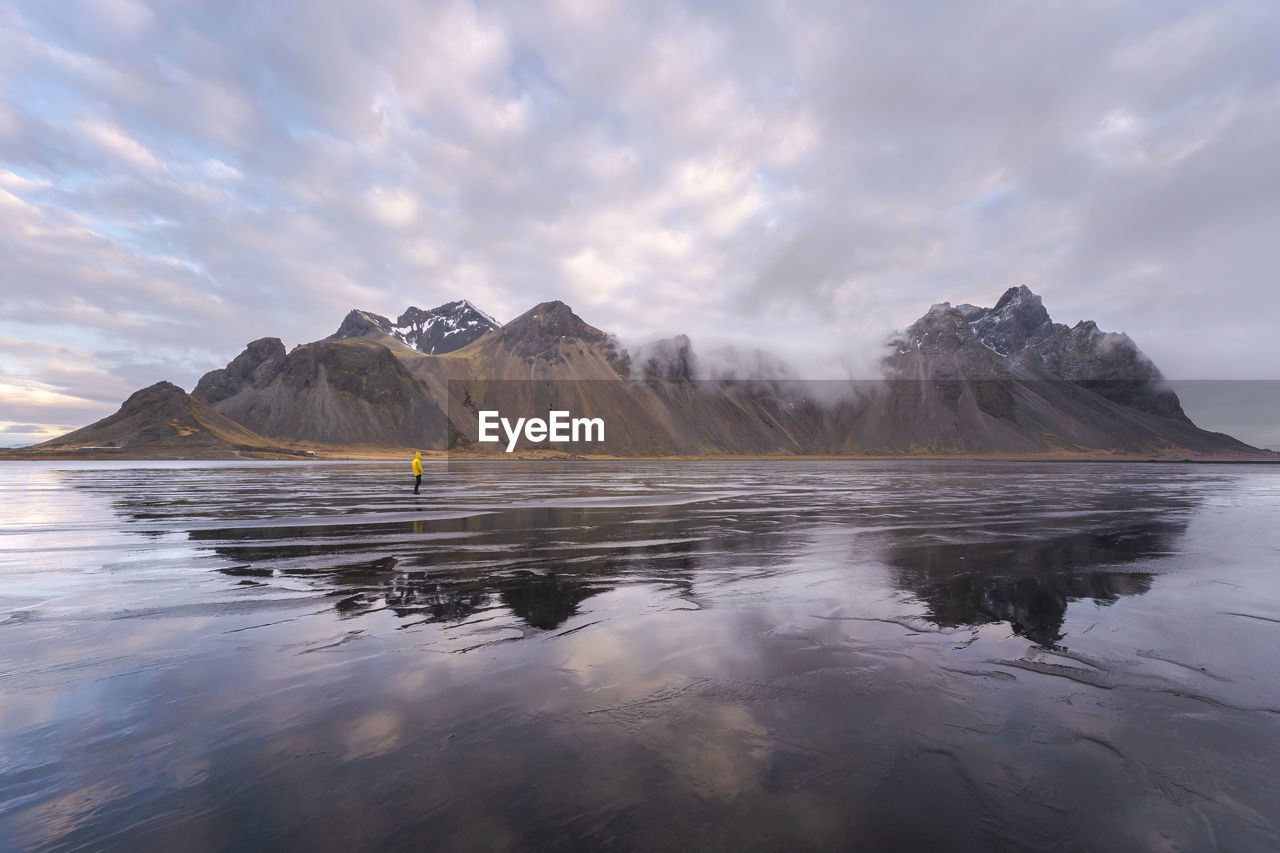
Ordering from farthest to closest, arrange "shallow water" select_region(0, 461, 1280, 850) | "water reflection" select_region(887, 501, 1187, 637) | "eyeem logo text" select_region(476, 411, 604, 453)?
1. "eyeem logo text" select_region(476, 411, 604, 453)
2. "water reflection" select_region(887, 501, 1187, 637)
3. "shallow water" select_region(0, 461, 1280, 850)

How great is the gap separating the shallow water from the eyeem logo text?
174061 millimetres

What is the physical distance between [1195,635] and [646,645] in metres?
8.14

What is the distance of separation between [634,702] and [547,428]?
18838cm

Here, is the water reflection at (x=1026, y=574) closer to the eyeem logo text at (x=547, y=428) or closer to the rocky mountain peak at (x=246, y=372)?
the eyeem logo text at (x=547, y=428)

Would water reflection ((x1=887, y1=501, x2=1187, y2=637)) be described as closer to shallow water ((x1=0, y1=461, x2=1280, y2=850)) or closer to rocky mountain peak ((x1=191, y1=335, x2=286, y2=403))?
shallow water ((x1=0, y1=461, x2=1280, y2=850))

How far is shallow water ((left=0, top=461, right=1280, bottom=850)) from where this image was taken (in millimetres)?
3811

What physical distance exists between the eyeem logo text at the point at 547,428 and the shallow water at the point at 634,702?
Result: 17406cm

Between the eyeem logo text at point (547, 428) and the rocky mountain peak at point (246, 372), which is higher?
the rocky mountain peak at point (246, 372)

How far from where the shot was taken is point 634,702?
5.74m

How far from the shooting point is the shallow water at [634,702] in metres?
3.81

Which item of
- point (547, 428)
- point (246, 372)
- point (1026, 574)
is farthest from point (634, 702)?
point (246, 372)

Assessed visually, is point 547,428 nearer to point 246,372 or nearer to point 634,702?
point 246,372

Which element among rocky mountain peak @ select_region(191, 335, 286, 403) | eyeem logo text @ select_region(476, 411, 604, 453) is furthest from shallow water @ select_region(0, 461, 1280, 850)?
rocky mountain peak @ select_region(191, 335, 286, 403)

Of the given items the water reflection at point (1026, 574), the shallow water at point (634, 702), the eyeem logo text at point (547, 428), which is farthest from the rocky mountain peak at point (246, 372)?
the water reflection at point (1026, 574)
